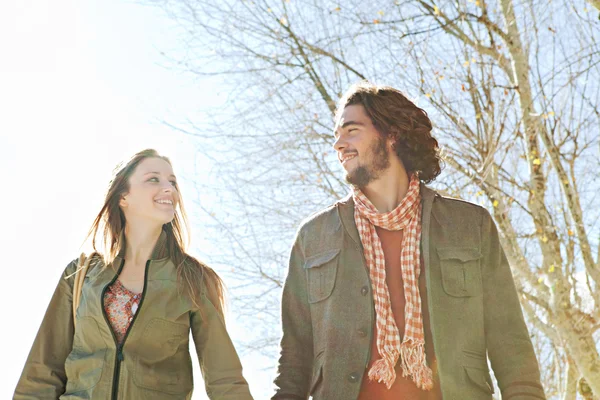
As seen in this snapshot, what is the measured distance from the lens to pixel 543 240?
7.41 meters

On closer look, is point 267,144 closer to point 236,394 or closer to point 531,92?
point 531,92

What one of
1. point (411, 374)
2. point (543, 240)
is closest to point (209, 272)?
point (411, 374)

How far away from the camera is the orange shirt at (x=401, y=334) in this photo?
3186 millimetres

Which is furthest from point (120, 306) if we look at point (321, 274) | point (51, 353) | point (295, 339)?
point (321, 274)

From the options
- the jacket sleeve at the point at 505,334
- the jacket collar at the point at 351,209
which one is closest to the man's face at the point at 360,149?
the jacket collar at the point at 351,209

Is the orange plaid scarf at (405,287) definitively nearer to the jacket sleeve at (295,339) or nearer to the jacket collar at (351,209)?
the jacket collar at (351,209)

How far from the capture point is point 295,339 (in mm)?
3520

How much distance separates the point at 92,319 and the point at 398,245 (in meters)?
1.39

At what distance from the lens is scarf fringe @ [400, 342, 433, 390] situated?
3186mm

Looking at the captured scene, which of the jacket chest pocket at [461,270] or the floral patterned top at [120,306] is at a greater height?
the jacket chest pocket at [461,270]

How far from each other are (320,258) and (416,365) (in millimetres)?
672

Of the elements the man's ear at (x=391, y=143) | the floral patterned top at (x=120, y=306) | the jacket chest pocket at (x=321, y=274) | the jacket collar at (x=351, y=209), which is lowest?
the floral patterned top at (x=120, y=306)

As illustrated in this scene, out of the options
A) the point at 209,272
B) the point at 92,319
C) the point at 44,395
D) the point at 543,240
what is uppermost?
the point at 543,240

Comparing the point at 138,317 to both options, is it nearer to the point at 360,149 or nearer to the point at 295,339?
the point at 295,339
